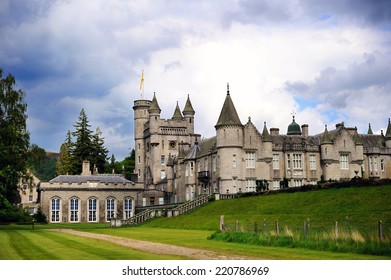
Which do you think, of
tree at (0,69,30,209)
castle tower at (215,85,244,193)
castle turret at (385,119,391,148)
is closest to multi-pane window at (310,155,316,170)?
castle tower at (215,85,244,193)

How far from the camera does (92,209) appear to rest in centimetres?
5922

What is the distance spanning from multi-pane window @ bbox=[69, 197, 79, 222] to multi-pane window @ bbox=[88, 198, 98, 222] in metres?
1.20

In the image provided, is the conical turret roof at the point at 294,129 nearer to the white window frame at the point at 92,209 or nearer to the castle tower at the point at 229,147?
the castle tower at the point at 229,147

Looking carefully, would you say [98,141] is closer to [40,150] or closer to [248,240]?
[40,150]

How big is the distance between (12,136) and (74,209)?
88.8ft

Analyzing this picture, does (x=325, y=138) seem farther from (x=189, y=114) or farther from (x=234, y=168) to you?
(x=189, y=114)

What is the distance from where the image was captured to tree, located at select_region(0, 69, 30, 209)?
1251 inches

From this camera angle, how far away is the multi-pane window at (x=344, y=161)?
5666 cm

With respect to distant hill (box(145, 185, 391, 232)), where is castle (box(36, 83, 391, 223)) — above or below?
above

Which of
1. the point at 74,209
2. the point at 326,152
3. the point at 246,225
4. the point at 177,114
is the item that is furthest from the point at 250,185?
the point at 246,225

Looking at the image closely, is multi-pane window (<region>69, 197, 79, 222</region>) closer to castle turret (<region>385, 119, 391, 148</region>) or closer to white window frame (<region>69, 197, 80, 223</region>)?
white window frame (<region>69, 197, 80, 223</region>)

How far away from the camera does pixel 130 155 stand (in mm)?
103375
